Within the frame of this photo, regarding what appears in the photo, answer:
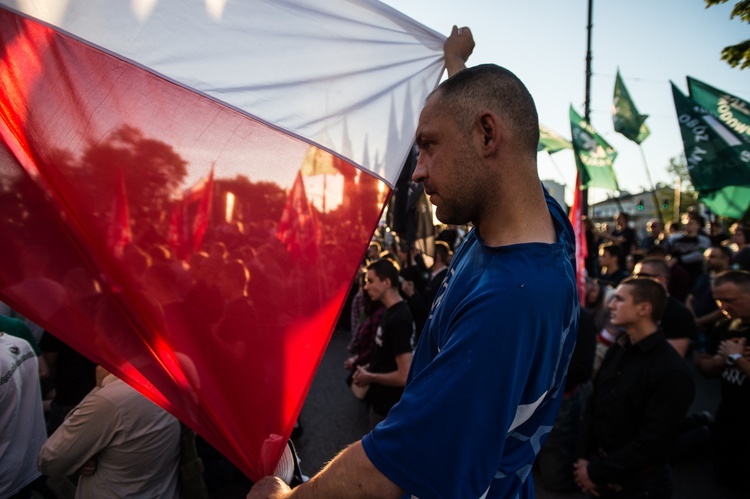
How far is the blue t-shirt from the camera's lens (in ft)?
3.23

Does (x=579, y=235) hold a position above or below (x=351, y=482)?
above

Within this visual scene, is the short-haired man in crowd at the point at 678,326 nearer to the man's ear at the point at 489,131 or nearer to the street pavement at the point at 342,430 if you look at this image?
the street pavement at the point at 342,430

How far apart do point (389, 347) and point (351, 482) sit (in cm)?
316

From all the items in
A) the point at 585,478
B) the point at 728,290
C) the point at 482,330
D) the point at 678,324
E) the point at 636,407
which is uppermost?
the point at 482,330

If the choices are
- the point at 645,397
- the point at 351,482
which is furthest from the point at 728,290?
the point at 351,482

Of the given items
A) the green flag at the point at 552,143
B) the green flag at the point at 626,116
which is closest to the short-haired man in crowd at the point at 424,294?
the green flag at the point at 552,143

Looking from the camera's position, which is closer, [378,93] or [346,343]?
[378,93]

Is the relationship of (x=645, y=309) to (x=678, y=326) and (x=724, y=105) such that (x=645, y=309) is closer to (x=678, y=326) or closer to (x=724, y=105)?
(x=678, y=326)

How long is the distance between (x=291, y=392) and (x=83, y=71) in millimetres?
1322

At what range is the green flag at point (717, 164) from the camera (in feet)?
18.1

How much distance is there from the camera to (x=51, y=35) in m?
1.52

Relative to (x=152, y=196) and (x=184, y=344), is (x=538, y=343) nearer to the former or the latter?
(x=184, y=344)

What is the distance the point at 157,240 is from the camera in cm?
167

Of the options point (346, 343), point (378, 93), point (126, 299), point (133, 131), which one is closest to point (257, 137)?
point (133, 131)
